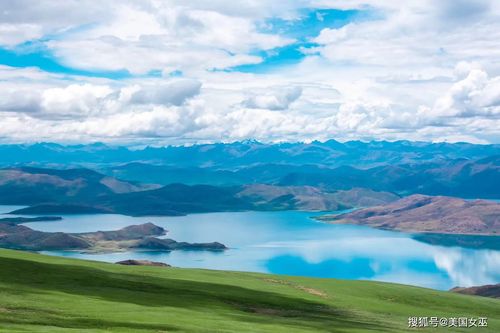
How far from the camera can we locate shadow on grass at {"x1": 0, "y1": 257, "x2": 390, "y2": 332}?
51219 millimetres

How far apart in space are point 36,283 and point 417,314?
43.4 metres

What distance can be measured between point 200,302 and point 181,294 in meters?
4.91

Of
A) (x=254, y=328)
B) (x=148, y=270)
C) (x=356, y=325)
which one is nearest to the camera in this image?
(x=254, y=328)

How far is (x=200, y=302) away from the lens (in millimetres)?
56000

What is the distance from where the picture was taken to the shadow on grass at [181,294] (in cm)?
5122

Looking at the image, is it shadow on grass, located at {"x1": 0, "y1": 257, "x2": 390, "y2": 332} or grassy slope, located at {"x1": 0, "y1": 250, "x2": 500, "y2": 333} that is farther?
shadow on grass, located at {"x1": 0, "y1": 257, "x2": 390, "y2": 332}

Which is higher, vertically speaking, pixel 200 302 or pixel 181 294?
pixel 181 294

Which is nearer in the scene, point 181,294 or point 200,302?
point 200,302

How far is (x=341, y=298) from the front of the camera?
7144cm

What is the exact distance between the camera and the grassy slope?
39250mm

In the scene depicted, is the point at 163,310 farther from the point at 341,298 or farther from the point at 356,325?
the point at 341,298

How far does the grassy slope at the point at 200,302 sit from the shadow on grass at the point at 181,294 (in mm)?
113

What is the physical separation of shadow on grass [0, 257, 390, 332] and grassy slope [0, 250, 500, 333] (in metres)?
0.11

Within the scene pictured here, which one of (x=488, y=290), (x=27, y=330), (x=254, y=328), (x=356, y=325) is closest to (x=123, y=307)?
(x=254, y=328)
